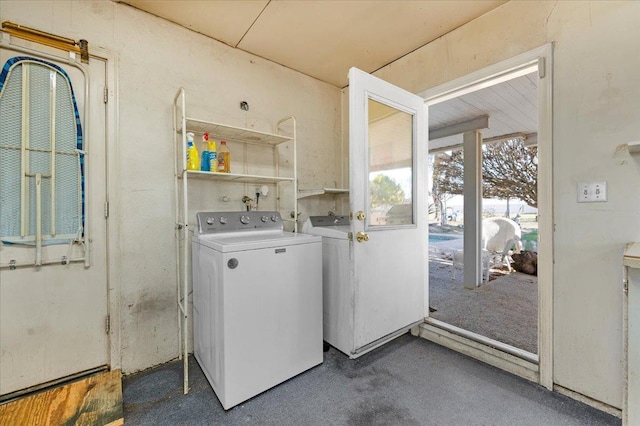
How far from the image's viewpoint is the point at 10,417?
1356mm

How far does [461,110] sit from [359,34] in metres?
2.22

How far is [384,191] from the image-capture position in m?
2.12

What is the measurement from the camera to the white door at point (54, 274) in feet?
4.95

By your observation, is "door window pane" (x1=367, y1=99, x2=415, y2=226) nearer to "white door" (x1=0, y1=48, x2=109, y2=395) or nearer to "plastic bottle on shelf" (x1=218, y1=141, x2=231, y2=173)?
"plastic bottle on shelf" (x1=218, y1=141, x2=231, y2=173)

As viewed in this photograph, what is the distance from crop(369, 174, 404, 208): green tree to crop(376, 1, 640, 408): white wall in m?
0.98

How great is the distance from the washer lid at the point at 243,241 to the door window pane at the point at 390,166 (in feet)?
1.88

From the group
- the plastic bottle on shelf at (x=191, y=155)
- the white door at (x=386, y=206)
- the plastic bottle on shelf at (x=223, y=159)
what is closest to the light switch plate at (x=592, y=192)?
the white door at (x=386, y=206)

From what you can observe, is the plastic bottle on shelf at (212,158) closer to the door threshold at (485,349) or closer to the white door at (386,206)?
the white door at (386,206)

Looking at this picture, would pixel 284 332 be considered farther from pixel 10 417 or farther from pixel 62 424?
pixel 10 417

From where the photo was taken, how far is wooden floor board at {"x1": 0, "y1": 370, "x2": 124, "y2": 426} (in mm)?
1352

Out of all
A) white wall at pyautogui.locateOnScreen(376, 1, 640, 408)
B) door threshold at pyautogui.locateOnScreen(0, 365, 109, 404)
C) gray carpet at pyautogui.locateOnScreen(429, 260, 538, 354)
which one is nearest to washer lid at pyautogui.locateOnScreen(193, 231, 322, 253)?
door threshold at pyautogui.locateOnScreen(0, 365, 109, 404)

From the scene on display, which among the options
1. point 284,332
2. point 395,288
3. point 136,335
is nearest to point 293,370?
point 284,332

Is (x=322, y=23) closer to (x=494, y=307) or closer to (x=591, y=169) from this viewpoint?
(x=591, y=169)

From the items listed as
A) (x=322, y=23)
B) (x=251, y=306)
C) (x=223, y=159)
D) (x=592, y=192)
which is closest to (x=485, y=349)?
(x=592, y=192)
